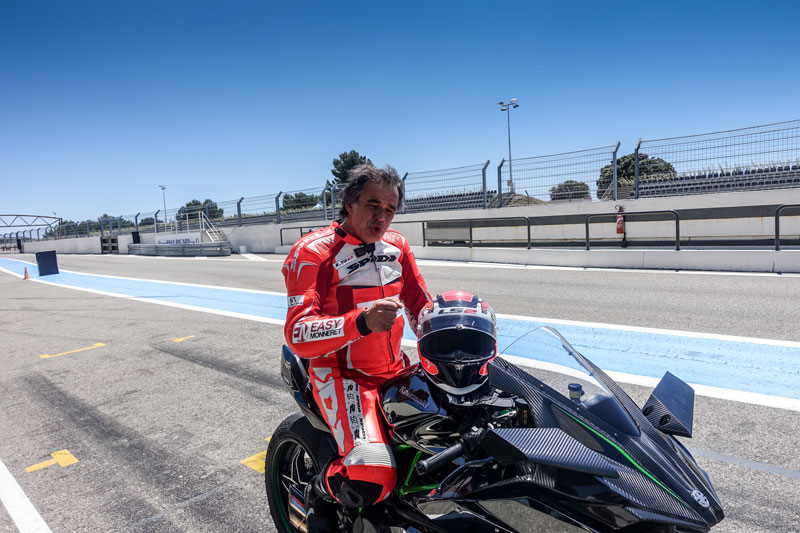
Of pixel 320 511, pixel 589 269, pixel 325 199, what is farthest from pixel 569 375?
pixel 325 199

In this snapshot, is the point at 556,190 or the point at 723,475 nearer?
the point at 723,475

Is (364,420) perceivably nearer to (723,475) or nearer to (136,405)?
(723,475)

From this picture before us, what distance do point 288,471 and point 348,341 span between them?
975 mm

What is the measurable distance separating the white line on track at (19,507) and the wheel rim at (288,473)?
1.39m

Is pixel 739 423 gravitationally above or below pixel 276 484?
below

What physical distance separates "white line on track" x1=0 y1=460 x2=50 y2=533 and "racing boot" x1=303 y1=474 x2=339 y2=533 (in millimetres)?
1744

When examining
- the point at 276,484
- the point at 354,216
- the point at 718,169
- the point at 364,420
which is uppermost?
the point at 718,169

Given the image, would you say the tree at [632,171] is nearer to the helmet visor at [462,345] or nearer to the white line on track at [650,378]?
the white line on track at [650,378]

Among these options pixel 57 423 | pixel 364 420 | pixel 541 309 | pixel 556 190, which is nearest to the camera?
pixel 364 420

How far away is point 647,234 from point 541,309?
9.43 m

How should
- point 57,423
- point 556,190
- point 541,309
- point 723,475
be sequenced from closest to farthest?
point 723,475 < point 57,423 < point 541,309 < point 556,190

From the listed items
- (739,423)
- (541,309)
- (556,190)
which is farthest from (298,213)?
(739,423)

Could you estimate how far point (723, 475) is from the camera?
2.92m

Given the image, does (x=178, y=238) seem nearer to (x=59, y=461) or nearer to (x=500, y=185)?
(x=500, y=185)
